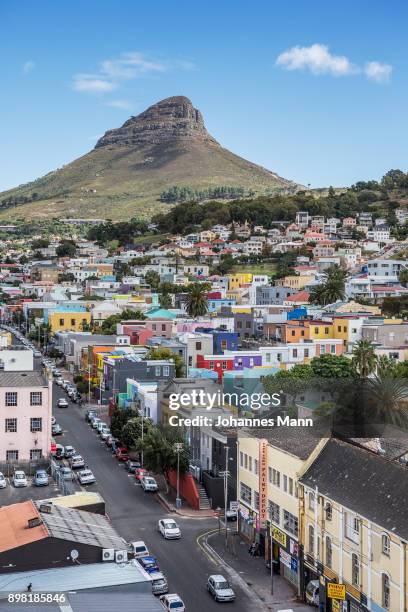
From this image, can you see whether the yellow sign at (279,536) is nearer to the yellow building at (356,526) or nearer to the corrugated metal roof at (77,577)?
the yellow building at (356,526)

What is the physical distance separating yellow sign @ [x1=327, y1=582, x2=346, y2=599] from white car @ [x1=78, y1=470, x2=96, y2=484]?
635 inches

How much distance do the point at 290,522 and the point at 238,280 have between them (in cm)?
9162

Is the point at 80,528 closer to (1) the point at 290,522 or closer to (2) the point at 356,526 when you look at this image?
(1) the point at 290,522

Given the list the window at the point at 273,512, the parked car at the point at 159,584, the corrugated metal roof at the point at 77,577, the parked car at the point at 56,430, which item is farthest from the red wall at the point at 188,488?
the corrugated metal roof at the point at 77,577

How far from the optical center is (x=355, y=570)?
25562 millimetres

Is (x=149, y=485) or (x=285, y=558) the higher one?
A: (x=149, y=485)

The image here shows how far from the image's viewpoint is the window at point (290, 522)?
29438 millimetres

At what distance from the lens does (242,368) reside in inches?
2418

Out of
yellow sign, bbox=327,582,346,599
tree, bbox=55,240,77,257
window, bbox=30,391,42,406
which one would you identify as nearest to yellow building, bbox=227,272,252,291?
tree, bbox=55,240,77,257

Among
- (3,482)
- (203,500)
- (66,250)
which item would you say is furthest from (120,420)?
(66,250)

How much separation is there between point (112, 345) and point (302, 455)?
41.7 meters

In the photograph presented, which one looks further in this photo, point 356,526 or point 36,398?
point 36,398

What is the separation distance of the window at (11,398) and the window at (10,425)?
2.60ft

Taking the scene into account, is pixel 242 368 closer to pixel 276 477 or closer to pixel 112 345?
pixel 112 345
